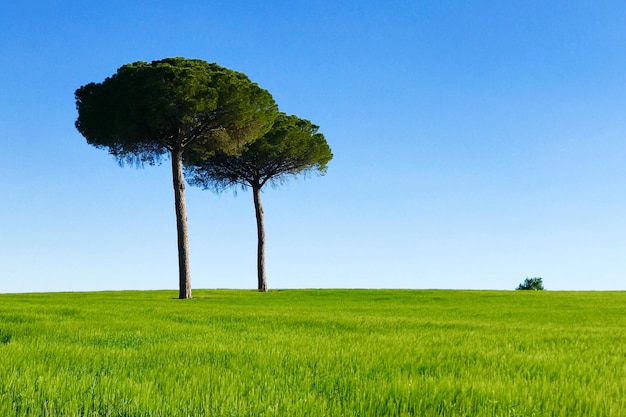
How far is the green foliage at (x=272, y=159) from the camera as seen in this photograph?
39000mm

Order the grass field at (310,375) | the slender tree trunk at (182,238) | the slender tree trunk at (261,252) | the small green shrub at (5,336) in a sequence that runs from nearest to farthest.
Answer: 1. the grass field at (310,375)
2. the small green shrub at (5,336)
3. the slender tree trunk at (182,238)
4. the slender tree trunk at (261,252)

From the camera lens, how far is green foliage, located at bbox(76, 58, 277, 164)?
28.7m

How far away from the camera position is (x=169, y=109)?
1126 inches

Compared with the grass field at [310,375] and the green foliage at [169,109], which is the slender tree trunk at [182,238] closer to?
the green foliage at [169,109]

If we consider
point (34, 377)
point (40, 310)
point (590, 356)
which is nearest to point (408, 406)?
point (34, 377)

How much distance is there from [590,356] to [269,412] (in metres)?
5.13

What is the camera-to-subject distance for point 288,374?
5.21 metres

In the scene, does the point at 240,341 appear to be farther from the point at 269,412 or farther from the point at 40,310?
the point at 40,310

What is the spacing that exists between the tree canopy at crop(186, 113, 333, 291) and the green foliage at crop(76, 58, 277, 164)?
535cm

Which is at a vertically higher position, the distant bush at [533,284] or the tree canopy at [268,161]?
the tree canopy at [268,161]

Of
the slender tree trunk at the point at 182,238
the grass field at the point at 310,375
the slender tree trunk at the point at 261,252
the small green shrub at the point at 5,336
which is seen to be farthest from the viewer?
the slender tree trunk at the point at 261,252

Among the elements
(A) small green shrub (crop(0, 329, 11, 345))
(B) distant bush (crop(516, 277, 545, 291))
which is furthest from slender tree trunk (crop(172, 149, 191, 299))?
(B) distant bush (crop(516, 277, 545, 291))

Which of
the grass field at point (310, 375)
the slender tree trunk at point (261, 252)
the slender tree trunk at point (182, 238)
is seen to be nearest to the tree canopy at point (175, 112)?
the slender tree trunk at point (182, 238)

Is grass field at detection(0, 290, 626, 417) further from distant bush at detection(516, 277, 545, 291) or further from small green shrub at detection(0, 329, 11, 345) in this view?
distant bush at detection(516, 277, 545, 291)
